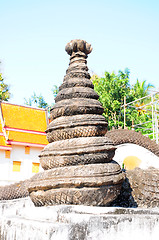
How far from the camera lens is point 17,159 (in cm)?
1343

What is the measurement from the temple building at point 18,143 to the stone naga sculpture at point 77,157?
33.8 ft

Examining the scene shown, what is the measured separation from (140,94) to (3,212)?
22.4 m

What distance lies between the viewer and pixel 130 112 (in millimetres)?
20188

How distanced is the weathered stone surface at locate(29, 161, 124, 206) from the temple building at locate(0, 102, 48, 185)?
10.6 m

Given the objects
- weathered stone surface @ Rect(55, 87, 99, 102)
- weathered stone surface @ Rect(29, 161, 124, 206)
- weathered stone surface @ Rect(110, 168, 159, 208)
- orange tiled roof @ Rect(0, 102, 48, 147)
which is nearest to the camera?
weathered stone surface @ Rect(29, 161, 124, 206)

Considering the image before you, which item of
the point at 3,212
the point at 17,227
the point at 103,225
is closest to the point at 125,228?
the point at 103,225

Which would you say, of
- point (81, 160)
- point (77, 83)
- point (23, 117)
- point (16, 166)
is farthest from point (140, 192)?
point (23, 117)

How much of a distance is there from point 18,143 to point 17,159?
925 millimetres

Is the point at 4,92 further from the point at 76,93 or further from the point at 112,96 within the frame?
the point at 76,93

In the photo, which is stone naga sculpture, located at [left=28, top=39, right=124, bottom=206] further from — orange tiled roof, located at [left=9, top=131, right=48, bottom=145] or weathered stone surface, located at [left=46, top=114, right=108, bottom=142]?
orange tiled roof, located at [left=9, top=131, right=48, bottom=145]

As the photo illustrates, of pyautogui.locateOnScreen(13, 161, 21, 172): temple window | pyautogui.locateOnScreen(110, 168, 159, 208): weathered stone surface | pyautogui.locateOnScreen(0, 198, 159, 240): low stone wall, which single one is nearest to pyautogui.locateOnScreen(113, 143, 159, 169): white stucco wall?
pyautogui.locateOnScreen(110, 168, 159, 208): weathered stone surface

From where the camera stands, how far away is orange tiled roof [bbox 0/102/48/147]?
1365 cm

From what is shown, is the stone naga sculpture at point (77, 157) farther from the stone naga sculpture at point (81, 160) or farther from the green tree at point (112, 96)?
the green tree at point (112, 96)

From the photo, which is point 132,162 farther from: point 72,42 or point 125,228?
point 125,228
